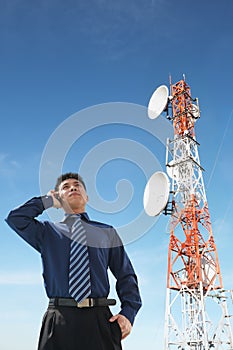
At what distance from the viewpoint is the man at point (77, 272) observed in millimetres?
2059

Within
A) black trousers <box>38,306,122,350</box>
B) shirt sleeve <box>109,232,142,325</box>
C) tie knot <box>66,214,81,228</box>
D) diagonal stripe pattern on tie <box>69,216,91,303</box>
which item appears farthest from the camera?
tie knot <box>66,214,81,228</box>

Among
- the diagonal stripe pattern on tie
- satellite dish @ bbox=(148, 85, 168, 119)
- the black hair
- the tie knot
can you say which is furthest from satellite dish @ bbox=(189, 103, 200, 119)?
the diagonal stripe pattern on tie

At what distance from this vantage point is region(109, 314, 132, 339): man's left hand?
7.25ft

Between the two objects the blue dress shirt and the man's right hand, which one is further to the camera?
the man's right hand

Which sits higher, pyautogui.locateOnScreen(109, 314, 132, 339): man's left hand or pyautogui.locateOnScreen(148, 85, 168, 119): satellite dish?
pyautogui.locateOnScreen(148, 85, 168, 119): satellite dish

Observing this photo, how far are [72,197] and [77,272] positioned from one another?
572 millimetres

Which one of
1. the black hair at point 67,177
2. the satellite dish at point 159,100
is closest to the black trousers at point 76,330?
the black hair at point 67,177

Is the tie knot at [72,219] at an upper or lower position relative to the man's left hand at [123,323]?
upper

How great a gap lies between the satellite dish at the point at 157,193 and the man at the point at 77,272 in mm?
9277

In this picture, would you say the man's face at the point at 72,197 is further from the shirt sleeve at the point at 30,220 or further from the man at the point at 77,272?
the shirt sleeve at the point at 30,220

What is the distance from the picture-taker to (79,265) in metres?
2.26

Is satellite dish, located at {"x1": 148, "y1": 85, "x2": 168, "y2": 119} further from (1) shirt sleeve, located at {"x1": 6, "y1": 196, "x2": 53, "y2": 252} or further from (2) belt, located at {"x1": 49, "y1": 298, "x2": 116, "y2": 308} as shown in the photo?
(2) belt, located at {"x1": 49, "y1": 298, "x2": 116, "y2": 308}

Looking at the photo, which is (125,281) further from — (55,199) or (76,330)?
(55,199)

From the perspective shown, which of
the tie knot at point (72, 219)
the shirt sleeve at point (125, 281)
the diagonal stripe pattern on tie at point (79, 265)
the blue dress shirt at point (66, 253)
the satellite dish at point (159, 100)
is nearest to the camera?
the diagonal stripe pattern on tie at point (79, 265)
